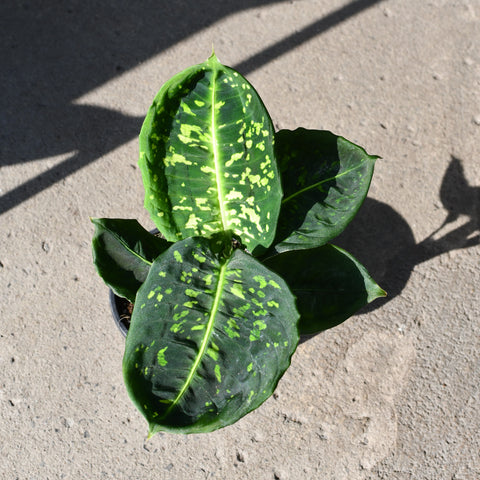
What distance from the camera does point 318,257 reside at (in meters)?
1.37

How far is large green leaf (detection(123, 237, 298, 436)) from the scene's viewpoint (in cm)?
111

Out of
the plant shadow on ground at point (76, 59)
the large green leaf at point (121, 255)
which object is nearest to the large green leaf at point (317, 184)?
the large green leaf at point (121, 255)

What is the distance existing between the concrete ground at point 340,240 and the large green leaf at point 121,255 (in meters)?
0.78

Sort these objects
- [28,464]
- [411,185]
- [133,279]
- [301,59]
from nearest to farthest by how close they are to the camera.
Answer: [133,279], [28,464], [411,185], [301,59]

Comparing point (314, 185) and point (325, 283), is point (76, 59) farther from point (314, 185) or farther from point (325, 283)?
point (325, 283)

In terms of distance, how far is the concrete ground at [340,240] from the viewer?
1957 mm

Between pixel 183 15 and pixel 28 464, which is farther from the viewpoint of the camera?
pixel 183 15

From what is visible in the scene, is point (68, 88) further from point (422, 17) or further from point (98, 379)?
point (422, 17)

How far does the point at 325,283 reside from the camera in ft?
4.47

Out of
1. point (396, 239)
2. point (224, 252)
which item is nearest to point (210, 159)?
point (224, 252)

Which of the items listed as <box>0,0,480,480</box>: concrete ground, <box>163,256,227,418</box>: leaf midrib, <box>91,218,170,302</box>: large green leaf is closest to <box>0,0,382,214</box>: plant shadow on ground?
<box>0,0,480,480</box>: concrete ground

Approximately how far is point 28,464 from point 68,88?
4.75 feet

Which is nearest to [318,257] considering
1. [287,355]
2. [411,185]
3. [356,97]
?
[287,355]

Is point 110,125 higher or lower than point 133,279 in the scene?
lower
